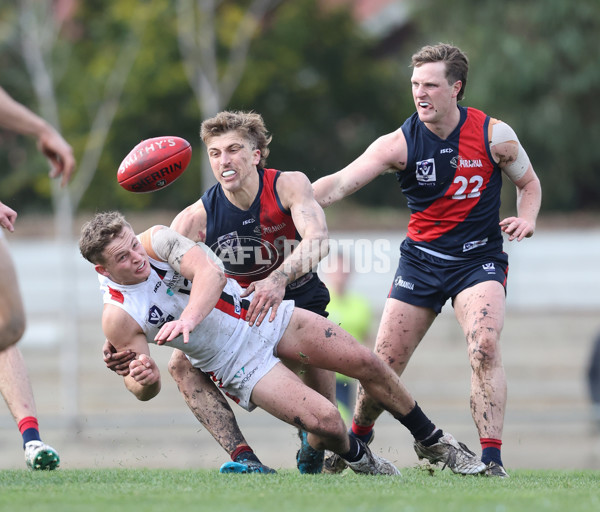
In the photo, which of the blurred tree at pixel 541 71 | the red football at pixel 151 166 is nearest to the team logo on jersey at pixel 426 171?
the red football at pixel 151 166

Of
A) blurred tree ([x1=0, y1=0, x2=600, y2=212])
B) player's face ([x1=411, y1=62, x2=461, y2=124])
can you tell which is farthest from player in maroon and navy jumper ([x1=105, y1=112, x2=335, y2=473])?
blurred tree ([x1=0, y1=0, x2=600, y2=212])

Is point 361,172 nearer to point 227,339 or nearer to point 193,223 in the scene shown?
point 193,223

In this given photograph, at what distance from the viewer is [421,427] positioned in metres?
6.38

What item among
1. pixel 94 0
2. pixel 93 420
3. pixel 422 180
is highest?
pixel 94 0

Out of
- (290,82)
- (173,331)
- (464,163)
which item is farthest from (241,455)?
(290,82)

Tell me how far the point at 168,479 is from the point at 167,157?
199 cm

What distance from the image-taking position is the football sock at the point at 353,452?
250 inches

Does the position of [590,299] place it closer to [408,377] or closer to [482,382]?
[408,377]

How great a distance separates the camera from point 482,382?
627cm

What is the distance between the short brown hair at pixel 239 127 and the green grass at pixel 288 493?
2.07m

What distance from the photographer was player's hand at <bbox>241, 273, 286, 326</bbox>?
5863mm

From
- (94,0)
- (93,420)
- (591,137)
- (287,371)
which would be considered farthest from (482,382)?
(94,0)

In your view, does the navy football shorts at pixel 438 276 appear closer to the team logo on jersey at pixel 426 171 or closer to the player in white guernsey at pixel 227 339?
the team logo on jersey at pixel 426 171

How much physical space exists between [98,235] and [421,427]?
229 cm
